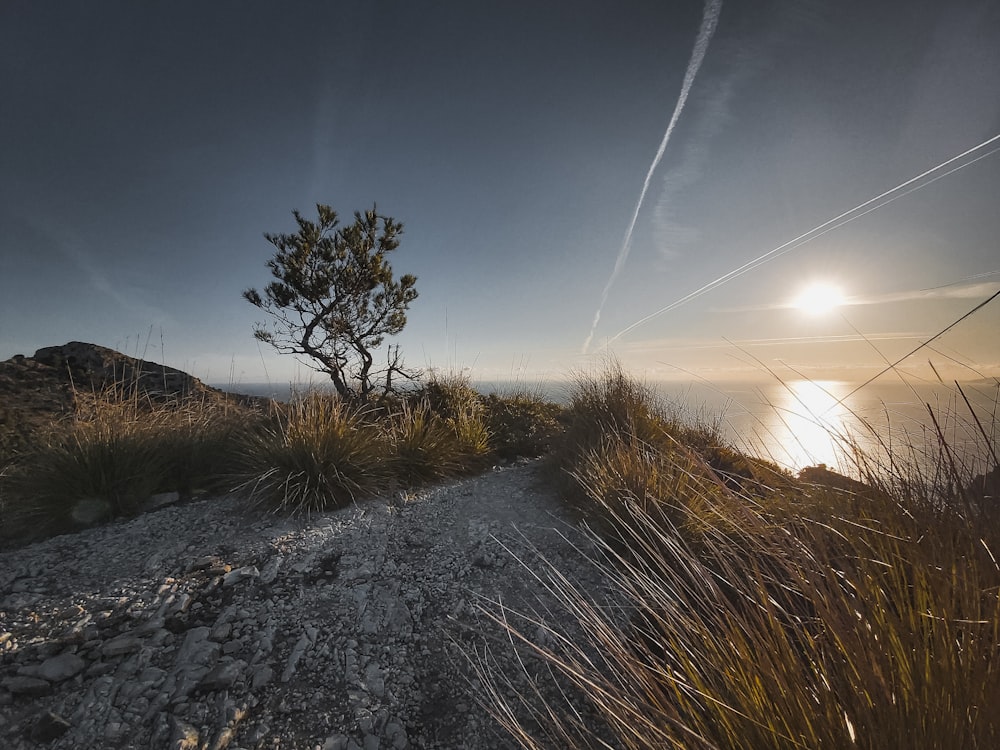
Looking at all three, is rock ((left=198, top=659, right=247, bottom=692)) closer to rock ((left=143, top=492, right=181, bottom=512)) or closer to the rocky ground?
the rocky ground

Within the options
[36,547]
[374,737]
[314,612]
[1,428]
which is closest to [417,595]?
[314,612]

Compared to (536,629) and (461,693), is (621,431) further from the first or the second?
(461,693)

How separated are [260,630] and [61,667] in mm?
900

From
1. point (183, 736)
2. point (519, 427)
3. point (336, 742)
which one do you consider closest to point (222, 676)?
point (183, 736)

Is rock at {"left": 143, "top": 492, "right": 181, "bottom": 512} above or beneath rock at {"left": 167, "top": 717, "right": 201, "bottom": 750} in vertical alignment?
above

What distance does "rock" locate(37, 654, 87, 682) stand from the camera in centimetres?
210

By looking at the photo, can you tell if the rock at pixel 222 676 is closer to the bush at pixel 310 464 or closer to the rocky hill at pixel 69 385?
the bush at pixel 310 464

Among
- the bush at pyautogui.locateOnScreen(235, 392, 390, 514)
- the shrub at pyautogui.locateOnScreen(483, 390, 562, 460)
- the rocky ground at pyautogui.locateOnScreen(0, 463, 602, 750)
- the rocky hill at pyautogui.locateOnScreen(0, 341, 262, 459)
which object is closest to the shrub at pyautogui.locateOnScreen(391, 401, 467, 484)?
the bush at pyautogui.locateOnScreen(235, 392, 390, 514)

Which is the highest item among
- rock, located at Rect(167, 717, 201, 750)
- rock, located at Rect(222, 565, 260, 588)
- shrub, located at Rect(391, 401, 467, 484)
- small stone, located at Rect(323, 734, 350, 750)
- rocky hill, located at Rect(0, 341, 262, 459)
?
rocky hill, located at Rect(0, 341, 262, 459)

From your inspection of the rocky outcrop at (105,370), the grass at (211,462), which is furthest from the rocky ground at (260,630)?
the rocky outcrop at (105,370)

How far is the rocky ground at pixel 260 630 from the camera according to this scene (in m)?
1.93

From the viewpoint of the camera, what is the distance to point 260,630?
8.30 feet

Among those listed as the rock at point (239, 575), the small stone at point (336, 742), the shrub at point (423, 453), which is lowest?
the small stone at point (336, 742)

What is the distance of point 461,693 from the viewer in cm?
220
